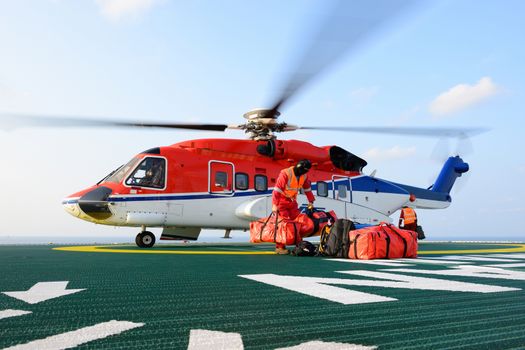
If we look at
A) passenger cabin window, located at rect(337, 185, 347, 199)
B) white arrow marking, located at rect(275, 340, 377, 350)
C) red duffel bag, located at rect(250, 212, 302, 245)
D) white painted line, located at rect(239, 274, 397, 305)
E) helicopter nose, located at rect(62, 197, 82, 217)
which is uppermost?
passenger cabin window, located at rect(337, 185, 347, 199)

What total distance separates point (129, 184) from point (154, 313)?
7916 mm

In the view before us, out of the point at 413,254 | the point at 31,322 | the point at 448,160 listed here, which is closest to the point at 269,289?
the point at 31,322

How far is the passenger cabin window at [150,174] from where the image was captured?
9664 mm

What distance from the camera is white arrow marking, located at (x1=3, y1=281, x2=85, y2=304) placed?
2.53 metres

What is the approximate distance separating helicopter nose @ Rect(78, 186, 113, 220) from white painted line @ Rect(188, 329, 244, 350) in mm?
8254

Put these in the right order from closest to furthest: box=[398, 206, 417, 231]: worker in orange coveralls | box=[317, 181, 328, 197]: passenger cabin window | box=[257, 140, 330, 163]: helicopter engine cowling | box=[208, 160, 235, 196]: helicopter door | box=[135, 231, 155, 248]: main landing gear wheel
A: box=[135, 231, 155, 248]: main landing gear wheel, box=[208, 160, 235, 196]: helicopter door, box=[257, 140, 330, 163]: helicopter engine cowling, box=[317, 181, 328, 197]: passenger cabin window, box=[398, 206, 417, 231]: worker in orange coveralls

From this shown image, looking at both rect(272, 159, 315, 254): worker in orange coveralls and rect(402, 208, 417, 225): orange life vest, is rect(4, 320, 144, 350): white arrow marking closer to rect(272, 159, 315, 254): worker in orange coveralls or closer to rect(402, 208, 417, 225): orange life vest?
rect(272, 159, 315, 254): worker in orange coveralls

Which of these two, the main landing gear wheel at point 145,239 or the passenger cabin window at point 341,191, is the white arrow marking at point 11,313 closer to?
the main landing gear wheel at point 145,239

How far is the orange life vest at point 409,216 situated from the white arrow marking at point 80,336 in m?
12.1

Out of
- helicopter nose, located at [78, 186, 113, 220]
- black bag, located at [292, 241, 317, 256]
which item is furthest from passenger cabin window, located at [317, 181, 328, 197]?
helicopter nose, located at [78, 186, 113, 220]

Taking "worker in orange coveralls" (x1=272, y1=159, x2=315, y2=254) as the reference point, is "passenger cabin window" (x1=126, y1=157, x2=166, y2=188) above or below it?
above

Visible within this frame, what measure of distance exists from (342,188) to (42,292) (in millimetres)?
10075

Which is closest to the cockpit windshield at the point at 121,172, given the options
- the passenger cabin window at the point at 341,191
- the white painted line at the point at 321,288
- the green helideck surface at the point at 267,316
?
the passenger cabin window at the point at 341,191

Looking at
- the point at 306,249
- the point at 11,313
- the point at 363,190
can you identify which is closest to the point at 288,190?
the point at 306,249
